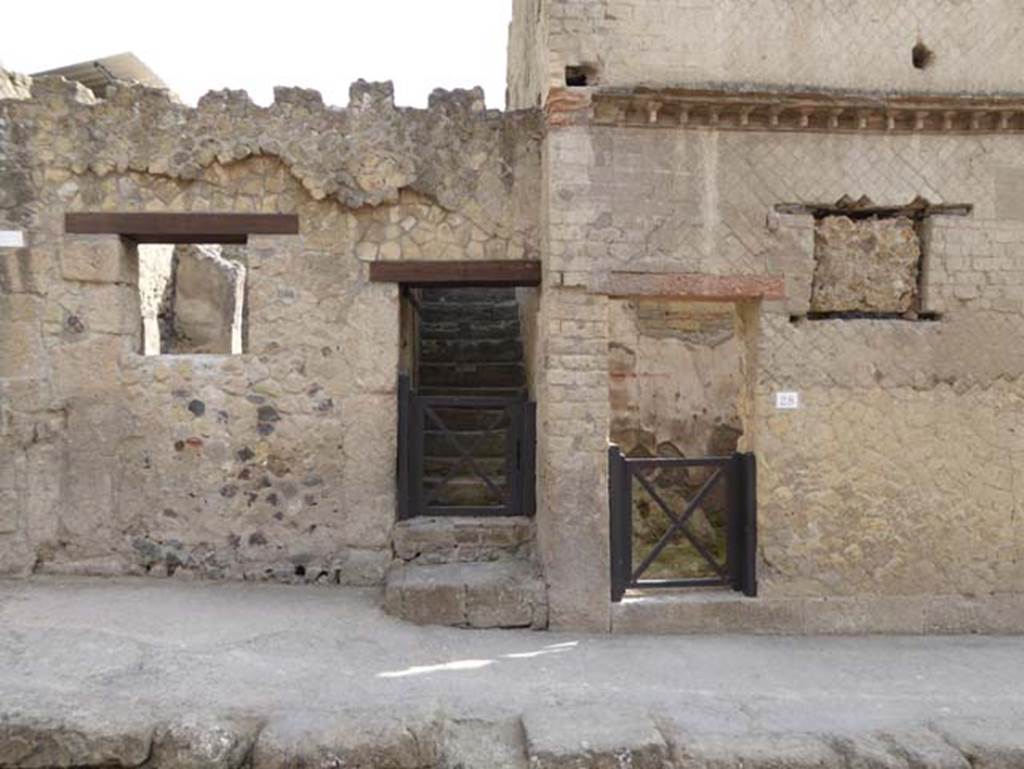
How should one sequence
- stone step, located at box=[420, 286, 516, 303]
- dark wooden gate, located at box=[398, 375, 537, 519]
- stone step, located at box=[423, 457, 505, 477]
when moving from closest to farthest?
dark wooden gate, located at box=[398, 375, 537, 519] < stone step, located at box=[423, 457, 505, 477] < stone step, located at box=[420, 286, 516, 303]

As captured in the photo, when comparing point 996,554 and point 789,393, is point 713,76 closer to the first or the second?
point 789,393

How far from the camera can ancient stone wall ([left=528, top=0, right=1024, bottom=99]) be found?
217 inches

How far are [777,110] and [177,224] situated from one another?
4.36m

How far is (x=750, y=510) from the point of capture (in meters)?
5.70

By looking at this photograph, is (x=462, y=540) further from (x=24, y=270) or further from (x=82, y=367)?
(x=24, y=270)

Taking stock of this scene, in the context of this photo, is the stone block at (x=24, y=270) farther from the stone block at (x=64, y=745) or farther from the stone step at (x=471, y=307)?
the stone step at (x=471, y=307)

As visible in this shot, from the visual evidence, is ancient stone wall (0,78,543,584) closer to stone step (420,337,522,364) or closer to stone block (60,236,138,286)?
stone block (60,236,138,286)

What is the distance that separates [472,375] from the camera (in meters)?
8.33

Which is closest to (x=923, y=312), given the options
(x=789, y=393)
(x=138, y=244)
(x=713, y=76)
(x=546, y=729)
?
(x=789, y=393)

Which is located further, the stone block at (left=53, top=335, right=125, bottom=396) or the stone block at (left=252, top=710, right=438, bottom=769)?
the stone block at (left=53, top=335, right=125, bottom=396)

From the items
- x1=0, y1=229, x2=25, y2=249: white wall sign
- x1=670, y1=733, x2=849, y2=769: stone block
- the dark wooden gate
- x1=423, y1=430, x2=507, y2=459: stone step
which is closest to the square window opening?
x1=0, y1=229, x2=25, y2=249: white wall sign

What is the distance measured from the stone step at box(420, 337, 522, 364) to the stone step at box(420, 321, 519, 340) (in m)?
0.11

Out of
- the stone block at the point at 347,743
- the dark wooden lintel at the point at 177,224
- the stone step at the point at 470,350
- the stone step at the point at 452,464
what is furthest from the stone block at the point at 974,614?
the dark wooden lintel at the point at 177,224

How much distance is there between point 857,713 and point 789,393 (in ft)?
7.06
